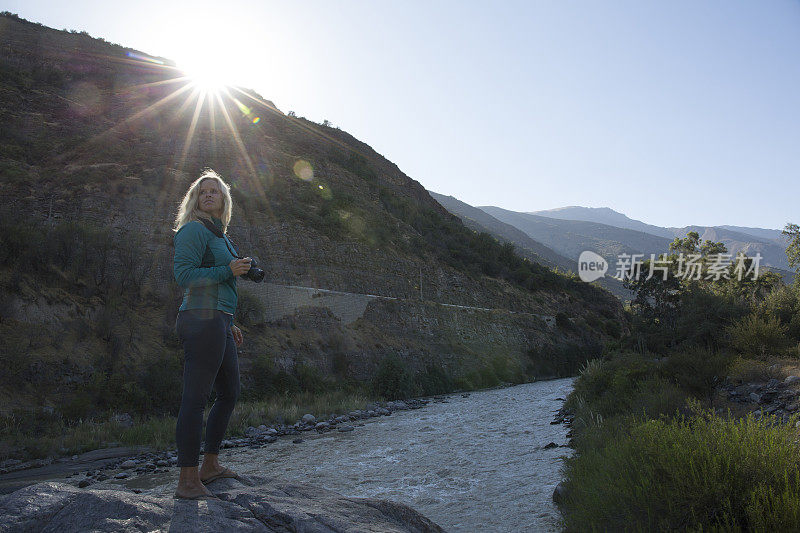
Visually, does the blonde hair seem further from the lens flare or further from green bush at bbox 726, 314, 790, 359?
the lens flare

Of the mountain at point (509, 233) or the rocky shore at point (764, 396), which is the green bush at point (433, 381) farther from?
the mountain at point (509, 233)

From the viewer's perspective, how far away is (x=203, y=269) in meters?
3.27

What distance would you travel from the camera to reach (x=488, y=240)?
46125mm

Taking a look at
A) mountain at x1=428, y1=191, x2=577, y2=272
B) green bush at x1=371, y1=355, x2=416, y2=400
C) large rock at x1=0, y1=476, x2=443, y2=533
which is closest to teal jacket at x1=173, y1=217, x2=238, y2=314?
large rock at x1=0, y1=476, x2=443, y2=533

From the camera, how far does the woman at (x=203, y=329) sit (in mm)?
3158

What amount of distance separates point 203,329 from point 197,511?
42.7 inches

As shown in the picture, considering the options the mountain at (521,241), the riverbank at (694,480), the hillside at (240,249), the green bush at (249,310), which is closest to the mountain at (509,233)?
the mountain at (521,241)

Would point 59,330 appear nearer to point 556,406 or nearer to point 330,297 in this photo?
point 330,297

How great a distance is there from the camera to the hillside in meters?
13.6

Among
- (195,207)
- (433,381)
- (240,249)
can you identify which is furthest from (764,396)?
(240,249)

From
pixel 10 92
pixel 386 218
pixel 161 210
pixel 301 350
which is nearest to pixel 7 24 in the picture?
pixel 10 92

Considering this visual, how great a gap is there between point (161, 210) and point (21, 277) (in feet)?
32.6

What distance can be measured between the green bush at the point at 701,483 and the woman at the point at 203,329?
283 centimetres

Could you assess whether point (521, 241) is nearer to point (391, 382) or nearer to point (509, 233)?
point (509, 233)
